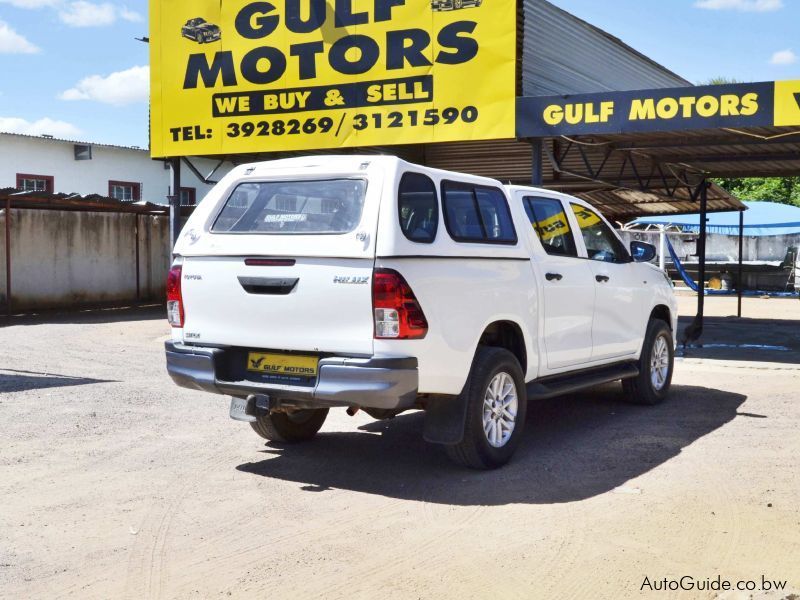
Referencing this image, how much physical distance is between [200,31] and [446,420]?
1200cm

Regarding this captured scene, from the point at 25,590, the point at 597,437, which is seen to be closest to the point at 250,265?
the point at 25,590

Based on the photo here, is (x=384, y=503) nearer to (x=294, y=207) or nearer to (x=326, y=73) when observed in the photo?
(x=294, y=207)

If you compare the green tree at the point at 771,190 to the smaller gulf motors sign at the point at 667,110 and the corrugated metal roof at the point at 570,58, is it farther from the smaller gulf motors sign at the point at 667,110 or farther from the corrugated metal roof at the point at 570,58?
the smaller gulf motors sign at the point at 667,110

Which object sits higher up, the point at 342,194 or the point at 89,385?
the point at 342,194

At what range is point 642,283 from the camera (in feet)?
29.9

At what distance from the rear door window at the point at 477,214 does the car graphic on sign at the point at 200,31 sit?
10.5 m

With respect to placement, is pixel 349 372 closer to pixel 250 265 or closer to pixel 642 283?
pixel 250 265

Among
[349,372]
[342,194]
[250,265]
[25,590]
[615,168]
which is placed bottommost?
[25,590]

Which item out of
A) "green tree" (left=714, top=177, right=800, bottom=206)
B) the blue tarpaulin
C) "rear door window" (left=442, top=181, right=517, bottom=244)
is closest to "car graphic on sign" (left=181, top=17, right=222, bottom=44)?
"rear door window" (left=442, top=181, right=517, bottom=244)

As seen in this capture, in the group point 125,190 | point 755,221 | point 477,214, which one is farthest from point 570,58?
point 755,221

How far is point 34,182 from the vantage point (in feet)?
97.7

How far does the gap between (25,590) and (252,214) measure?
119 inches

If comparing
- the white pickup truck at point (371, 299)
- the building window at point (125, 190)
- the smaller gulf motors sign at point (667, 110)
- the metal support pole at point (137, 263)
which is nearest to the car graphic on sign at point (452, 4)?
the smaller gulf motors sign at point (667, 110)

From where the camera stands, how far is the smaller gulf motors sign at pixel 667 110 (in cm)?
1142
